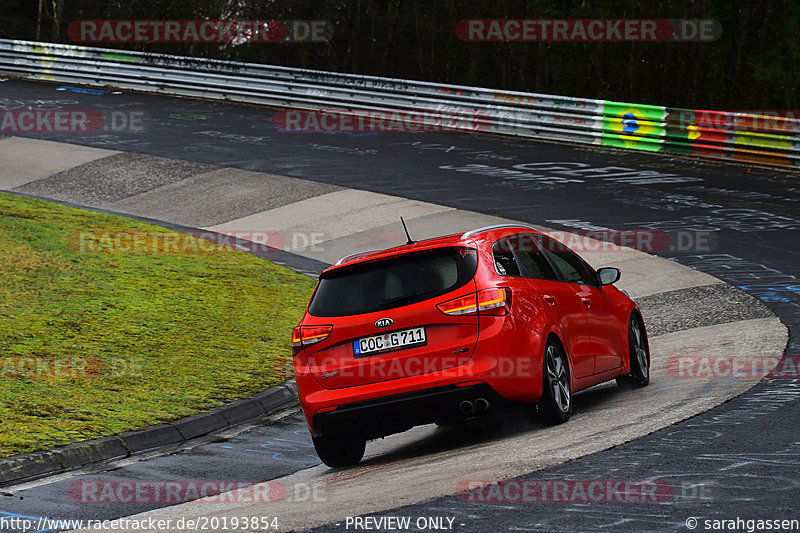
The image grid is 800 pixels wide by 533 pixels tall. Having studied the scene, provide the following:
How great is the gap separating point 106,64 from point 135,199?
11.9 meters

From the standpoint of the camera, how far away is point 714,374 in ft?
32.3

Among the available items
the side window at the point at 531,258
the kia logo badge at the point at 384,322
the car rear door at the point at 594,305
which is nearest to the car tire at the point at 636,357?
the car rear door at the point at 594,305

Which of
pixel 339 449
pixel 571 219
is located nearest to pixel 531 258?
pixel 339 449

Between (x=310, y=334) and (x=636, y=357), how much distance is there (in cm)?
346

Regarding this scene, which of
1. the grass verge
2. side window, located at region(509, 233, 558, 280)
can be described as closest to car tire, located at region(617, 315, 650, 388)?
side window, located at region(509, 233, 558, 280)

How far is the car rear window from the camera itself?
26.8ft

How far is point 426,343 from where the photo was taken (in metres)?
8.05

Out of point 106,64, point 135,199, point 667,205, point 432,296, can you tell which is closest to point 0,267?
point 135,199

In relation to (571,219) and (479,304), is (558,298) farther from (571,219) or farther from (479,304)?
(571,219)

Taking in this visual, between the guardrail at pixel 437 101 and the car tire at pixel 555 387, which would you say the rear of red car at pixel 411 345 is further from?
the guardrail at pixel 437 101

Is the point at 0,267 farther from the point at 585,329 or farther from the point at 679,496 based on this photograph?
the point at 679,496

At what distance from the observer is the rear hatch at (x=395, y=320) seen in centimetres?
805

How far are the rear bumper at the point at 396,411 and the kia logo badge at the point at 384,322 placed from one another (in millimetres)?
511

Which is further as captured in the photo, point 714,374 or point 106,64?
point 106,64
